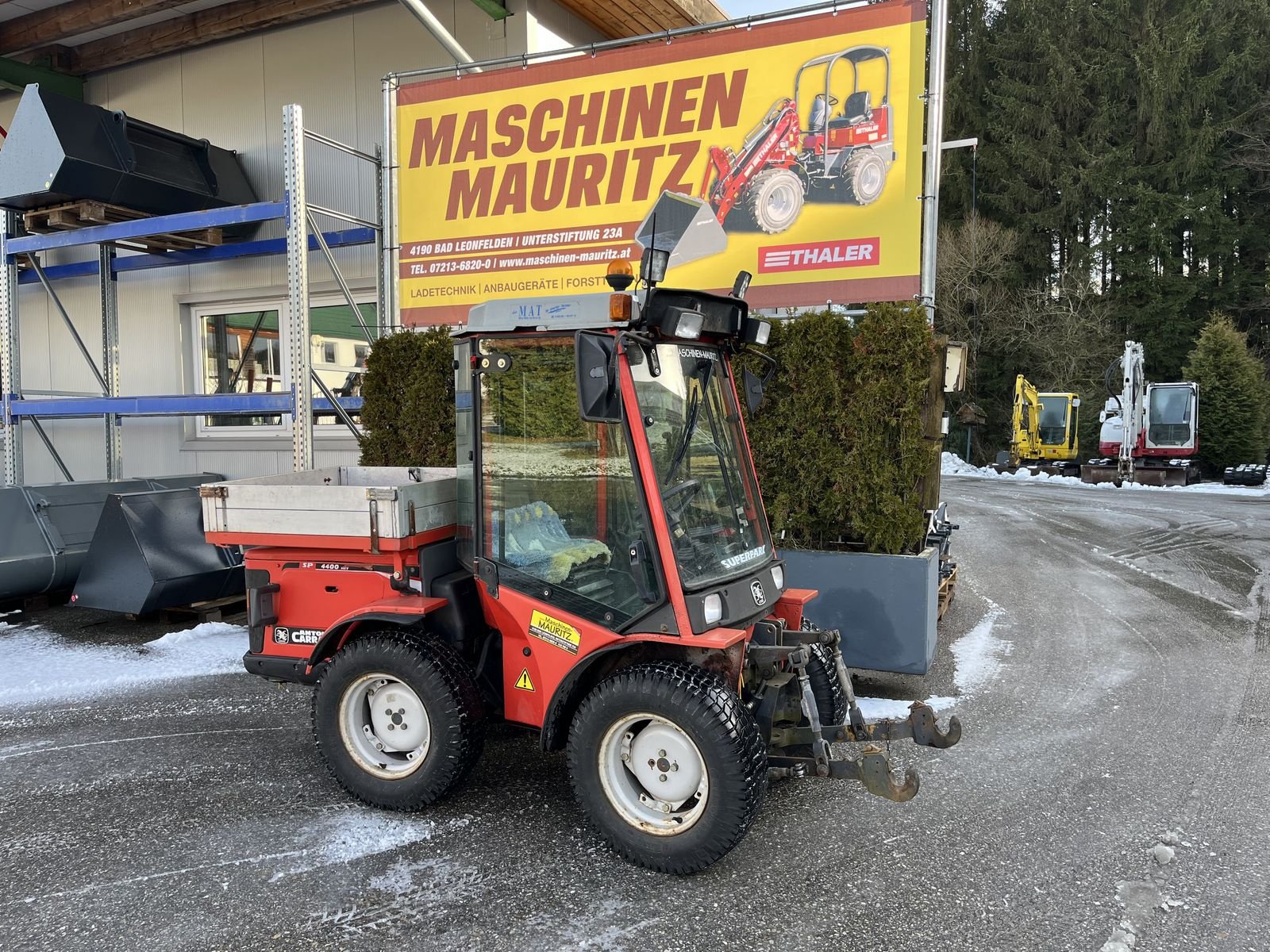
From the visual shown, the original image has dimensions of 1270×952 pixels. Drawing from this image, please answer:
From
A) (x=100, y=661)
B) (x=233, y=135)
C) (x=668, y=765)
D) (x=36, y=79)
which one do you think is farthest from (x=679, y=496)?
(x=36, y=79)

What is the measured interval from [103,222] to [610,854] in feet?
28.4

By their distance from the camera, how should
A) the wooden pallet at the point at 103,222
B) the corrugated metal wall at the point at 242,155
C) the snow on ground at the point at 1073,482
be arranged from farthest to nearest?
the snow on ground at the point at 1073,482, the corrugated metal wall at the point at 242,155, the wooden pallet at the point at 103,222

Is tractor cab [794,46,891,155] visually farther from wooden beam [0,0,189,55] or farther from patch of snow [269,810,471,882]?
wooden beam [0,0,189,55]

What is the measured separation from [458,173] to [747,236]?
8.77 feet

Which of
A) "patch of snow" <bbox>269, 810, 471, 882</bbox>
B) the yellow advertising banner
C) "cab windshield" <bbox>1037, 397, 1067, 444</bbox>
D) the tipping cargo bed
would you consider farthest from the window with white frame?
"cab windshield" <bbox>1037, 397, 1067, 444</bbox>

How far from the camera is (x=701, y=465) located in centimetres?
353

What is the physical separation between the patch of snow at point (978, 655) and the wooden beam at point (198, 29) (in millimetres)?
8259

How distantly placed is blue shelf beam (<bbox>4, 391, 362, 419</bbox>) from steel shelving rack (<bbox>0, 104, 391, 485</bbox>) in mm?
Result: 11

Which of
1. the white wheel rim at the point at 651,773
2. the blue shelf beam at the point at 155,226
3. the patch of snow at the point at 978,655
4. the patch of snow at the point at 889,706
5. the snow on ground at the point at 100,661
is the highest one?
the blue shelf beam at the point at 155,226

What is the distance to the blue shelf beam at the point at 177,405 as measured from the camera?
7547 millimetres

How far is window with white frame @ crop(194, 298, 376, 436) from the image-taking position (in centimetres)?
943

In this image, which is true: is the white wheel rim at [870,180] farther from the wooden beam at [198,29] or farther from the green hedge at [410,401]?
the wooden beam at [198,29]

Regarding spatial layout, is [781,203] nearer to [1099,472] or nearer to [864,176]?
[864,176]

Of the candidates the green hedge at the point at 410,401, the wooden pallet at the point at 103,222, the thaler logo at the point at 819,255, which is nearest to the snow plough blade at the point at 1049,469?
the thaler logo at the point at 819,255
